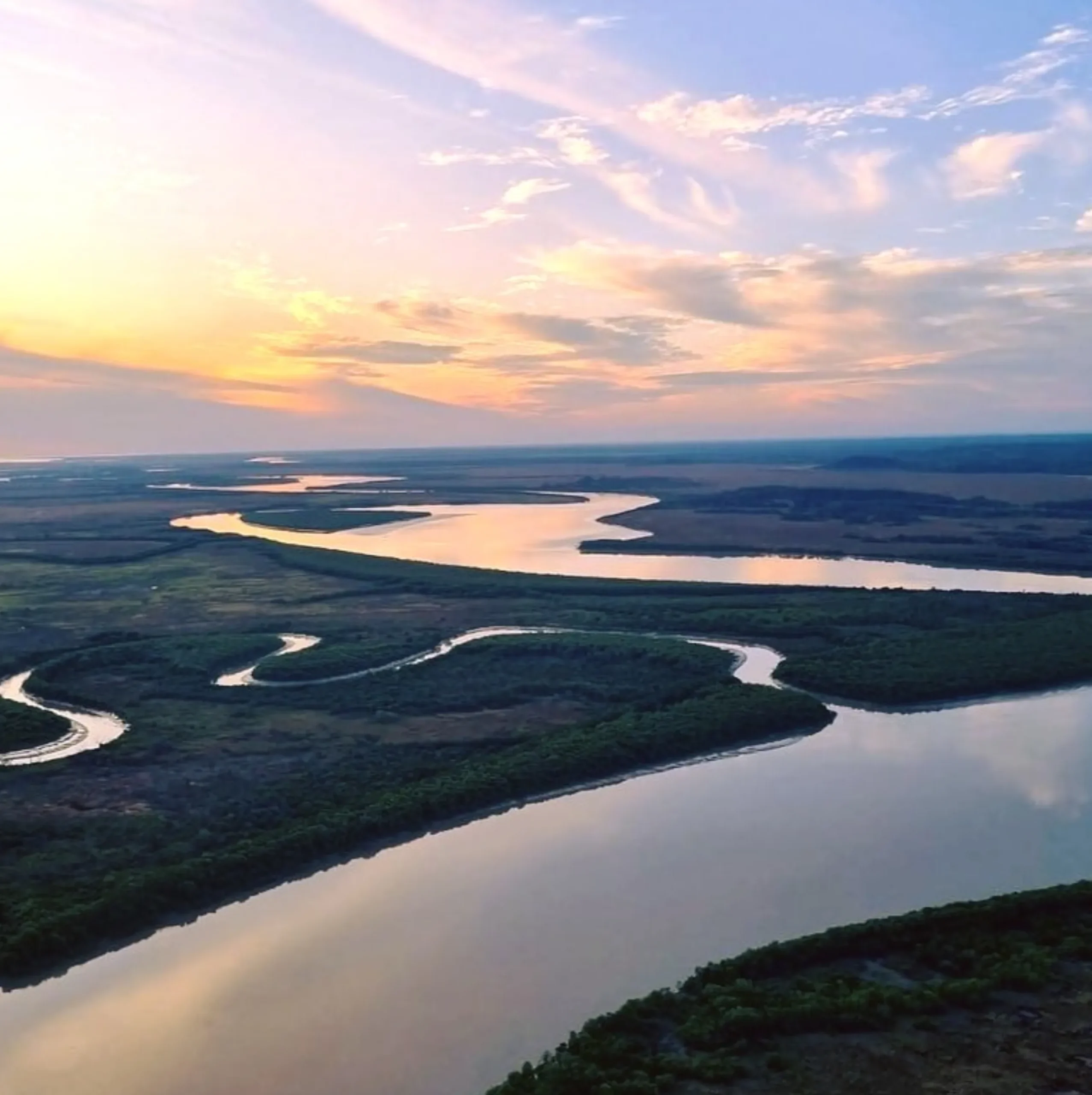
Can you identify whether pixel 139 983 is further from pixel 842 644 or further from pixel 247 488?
pixel 247 488

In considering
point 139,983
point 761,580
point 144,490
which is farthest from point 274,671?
point 144,490

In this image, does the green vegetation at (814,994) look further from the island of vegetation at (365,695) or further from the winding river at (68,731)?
the winding river at (68,731)

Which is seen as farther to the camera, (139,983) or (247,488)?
(247,488)

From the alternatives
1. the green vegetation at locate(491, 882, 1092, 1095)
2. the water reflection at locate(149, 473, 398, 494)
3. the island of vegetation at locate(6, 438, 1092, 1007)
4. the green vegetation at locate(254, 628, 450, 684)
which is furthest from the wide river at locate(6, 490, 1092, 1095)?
the water reflection at locate(149, 473, 398, 494)

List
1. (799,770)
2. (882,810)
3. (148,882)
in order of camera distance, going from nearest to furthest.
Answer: (148,882)
(882,810)
(799,770)

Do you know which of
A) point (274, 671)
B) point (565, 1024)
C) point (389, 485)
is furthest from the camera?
point (389, 485)

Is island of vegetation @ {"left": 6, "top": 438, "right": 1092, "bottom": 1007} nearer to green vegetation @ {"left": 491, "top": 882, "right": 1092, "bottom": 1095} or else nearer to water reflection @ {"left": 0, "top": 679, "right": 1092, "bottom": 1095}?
water reflection @ {"left": 0, "top": 679, "right": 1092, "bottom": 1095}
